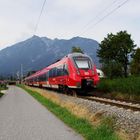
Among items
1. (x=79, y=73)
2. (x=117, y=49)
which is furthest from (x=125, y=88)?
(x=117, y=49)

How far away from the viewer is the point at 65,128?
519 inches

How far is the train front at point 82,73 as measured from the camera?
1214 inches

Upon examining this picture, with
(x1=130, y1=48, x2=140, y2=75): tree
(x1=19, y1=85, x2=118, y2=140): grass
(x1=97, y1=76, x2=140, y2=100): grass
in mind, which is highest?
(x1=130, y1=48, x2=140, y2=75): tree

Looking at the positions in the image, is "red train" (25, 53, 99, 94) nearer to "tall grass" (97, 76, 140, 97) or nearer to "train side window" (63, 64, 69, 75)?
"train side window" (63, 64, 69, 75)

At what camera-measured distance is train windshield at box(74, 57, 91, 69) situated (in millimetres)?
31859

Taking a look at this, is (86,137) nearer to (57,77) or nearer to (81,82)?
(81,82)

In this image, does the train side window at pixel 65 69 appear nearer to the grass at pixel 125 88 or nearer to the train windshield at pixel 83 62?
the train windshield at pixel 83 62

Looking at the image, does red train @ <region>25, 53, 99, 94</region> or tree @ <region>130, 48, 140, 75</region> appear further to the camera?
tree @ <region>130, 48, 140, 75</region>

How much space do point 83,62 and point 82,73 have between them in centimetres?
142

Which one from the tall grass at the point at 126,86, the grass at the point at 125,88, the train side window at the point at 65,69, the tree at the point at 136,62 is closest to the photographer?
the grass at the point at 125,88

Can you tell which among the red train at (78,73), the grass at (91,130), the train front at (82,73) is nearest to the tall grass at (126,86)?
the red train at (78,73)

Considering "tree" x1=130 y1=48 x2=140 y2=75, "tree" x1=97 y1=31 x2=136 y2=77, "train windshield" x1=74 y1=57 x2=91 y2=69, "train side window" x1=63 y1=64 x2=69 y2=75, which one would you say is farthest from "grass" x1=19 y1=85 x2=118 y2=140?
"tree" x1=130 y1=48 x2=140 y2=75

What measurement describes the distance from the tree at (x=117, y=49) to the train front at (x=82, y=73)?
58766mm

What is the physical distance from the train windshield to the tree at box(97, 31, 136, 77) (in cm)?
5856
